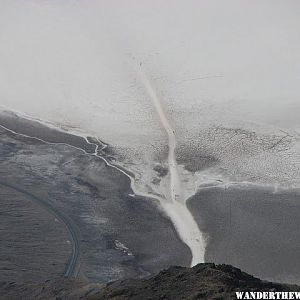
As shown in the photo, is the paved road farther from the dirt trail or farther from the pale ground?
the pale ground

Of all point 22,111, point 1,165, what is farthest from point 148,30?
point 1,165


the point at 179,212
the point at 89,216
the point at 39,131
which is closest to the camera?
the point at 89,216

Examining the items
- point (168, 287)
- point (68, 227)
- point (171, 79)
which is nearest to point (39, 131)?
point (171, 79)

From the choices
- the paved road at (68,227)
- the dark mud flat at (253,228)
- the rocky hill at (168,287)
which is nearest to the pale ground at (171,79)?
the dark mud flat at (253,228)

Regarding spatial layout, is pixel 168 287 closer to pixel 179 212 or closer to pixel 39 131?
pixel 179 212

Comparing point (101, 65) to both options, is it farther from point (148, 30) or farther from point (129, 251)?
point (129, 251)
